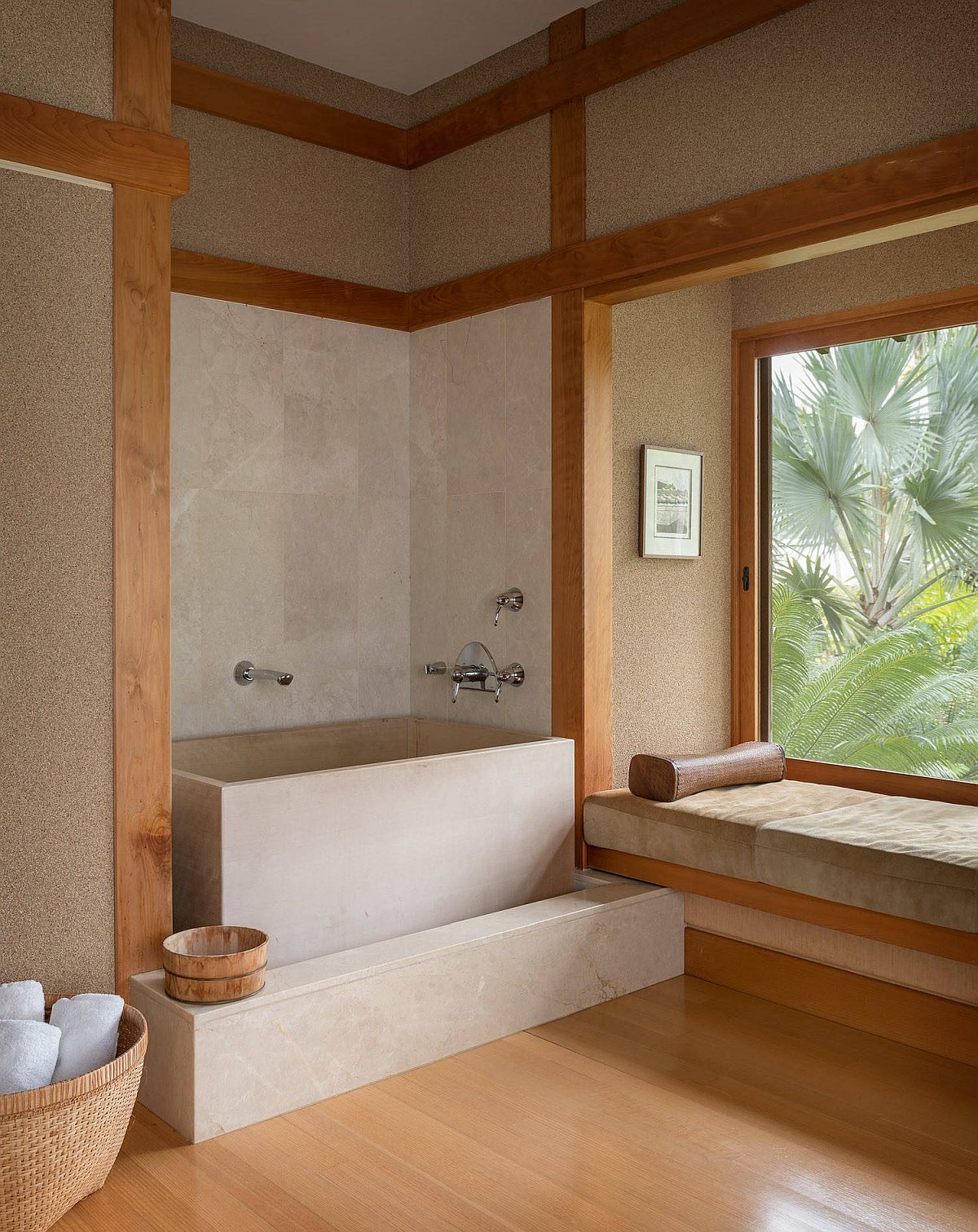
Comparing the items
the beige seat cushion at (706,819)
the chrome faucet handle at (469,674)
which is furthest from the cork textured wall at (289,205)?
the beige seat cushion at (706,819)

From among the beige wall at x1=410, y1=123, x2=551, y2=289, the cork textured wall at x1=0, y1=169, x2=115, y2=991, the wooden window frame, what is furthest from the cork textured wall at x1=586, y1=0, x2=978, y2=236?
the cork textured wall at x1=0, y1=169, x2=115, y2=991

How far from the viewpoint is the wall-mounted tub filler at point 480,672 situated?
12.3 feet

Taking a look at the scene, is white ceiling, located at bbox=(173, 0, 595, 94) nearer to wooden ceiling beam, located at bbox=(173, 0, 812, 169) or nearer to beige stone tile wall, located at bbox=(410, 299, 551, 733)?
wooden ceiling beam, located at bbox=(173, 0, 812, 169)

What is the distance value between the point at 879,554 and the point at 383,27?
241cm

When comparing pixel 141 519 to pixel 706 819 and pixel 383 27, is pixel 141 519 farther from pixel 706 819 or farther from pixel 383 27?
pixel 383 27

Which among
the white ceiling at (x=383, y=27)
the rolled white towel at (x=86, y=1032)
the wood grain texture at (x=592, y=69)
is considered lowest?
the rolled white towel at (x=86, y=1032)

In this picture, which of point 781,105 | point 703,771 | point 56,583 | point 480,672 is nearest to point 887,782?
point 703,771

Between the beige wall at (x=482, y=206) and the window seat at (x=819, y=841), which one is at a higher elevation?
the beige wall at (x=482, y=206)

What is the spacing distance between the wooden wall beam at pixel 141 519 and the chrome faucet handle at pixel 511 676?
1391 mm

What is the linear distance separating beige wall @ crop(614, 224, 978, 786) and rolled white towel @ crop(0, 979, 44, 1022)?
1.97 meters

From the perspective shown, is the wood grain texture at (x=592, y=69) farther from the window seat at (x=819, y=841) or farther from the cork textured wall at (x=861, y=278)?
the window seat at (x=819, y=841)

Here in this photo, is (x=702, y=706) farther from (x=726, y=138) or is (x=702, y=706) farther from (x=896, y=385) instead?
(x=726, y=138)

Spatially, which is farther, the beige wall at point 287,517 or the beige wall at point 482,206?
the beige wall at point 482,206

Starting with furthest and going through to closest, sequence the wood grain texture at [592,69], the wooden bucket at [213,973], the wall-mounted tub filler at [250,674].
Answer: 1. the wall-mounted tub filler at [250,674]
2. the wood grain texture at [592,69]
3. the wooden bucket at [213,973]
